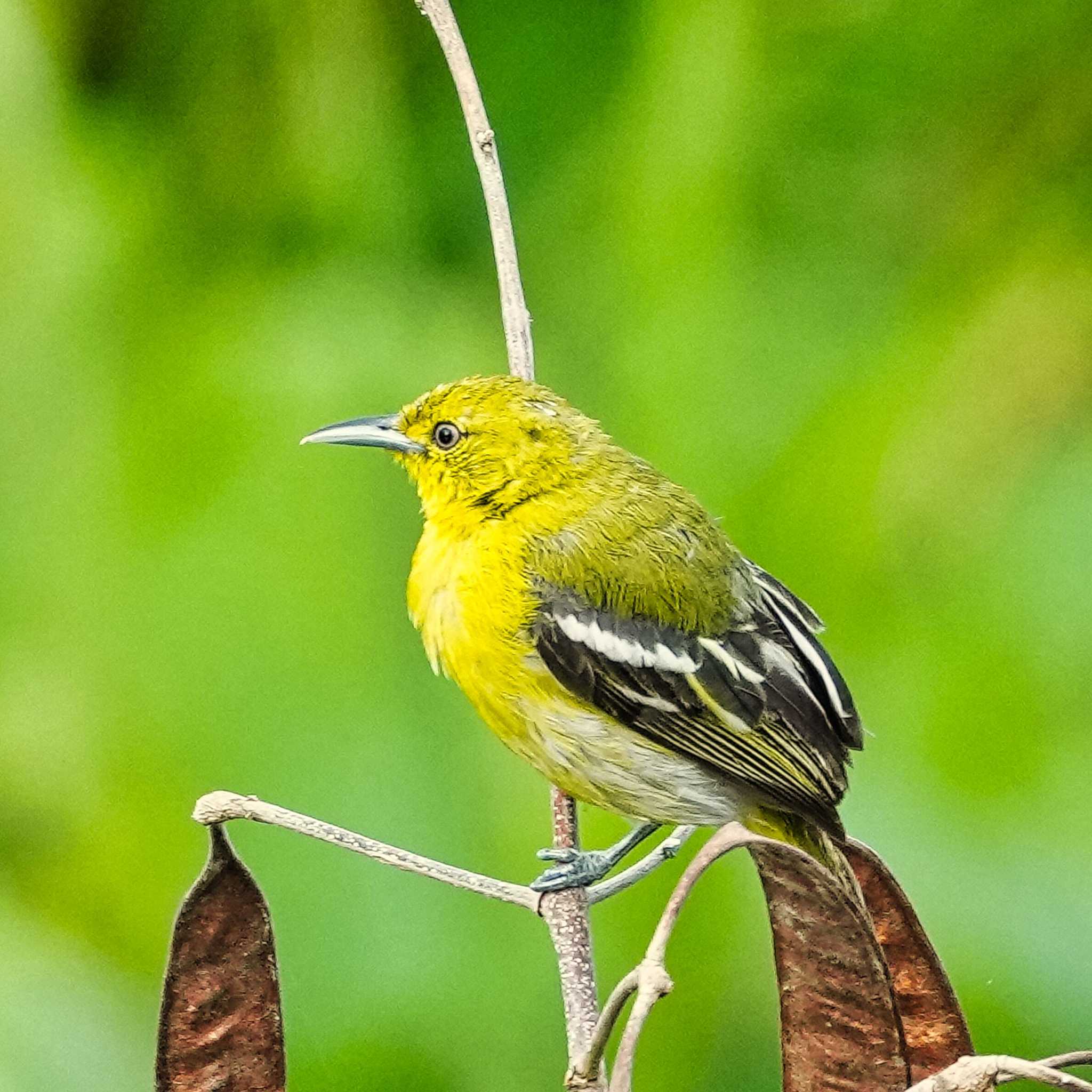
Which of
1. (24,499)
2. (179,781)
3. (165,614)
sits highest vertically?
(24,499)

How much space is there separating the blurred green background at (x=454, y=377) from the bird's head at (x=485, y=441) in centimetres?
38

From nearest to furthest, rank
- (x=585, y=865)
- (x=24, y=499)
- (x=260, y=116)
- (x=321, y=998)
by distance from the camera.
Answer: (x=585, y=865), (x=321, y=998), (x=24, y=499), (x=260, y=116)

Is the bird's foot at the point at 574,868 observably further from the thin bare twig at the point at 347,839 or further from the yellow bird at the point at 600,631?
the thin bare twig at the point at 347,839

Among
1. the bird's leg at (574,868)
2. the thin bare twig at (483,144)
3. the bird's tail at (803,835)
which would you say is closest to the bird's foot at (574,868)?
the bird's leg at (574,868)

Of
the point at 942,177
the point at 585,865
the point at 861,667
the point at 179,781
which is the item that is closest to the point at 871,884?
the point at 585,865

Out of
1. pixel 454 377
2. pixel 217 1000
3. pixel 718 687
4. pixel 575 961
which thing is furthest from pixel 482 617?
pixel 454 377

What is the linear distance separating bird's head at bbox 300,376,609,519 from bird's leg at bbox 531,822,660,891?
24 cm

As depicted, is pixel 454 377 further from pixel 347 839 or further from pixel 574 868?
pixel 347 839

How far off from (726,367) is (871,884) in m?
0.81

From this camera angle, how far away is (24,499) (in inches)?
59.4

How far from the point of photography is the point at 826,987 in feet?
2.21

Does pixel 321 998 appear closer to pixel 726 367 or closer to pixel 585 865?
pixel 585 865

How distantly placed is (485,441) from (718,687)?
0.23 meters

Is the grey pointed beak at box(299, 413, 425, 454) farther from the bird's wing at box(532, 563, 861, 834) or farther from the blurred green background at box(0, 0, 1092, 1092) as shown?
the blurred green background at box(0, 0, 1092, 1092)
